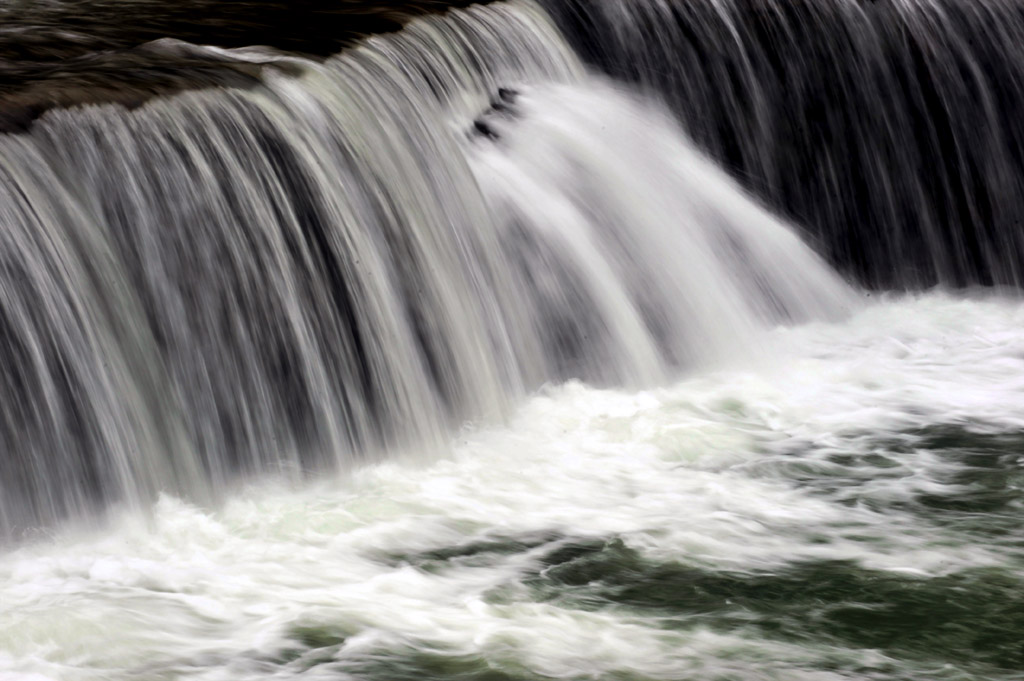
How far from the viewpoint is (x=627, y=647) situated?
4797mm

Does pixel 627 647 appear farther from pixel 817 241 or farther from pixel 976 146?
pixel 976 146

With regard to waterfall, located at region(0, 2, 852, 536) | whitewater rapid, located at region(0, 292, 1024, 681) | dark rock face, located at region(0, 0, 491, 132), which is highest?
dark rock face, located at region(0, 0, 491, 132)

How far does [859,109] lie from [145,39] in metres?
4.05

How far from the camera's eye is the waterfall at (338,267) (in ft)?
18.5

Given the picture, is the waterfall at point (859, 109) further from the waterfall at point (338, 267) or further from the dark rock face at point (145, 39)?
the dark rock face at point (145, 39)

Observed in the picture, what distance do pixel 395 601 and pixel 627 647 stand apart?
75cm

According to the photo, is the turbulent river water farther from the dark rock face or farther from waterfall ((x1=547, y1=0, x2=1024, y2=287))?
waterfall ((x1=547, y1=0, x2=1024, y2=287))

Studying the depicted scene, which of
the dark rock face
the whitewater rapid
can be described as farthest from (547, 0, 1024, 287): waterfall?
the whitewater rapid

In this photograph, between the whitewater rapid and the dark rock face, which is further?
the dark rock face

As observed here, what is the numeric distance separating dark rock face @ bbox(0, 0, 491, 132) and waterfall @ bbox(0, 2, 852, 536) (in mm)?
148

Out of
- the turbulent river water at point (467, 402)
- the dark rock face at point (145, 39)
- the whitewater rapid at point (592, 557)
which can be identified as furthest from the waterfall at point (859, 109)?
the whitewater rapid at point (592, 557)

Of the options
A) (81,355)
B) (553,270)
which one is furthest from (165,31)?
(81,355)

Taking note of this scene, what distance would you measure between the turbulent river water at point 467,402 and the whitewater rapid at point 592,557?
16mm

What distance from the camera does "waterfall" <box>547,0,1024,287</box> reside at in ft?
29.4
